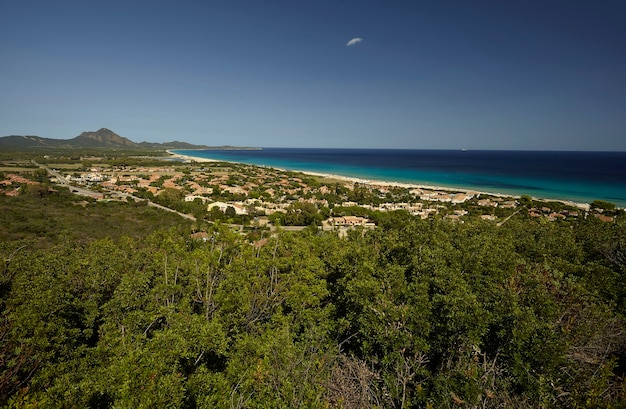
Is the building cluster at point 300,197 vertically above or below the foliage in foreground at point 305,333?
below

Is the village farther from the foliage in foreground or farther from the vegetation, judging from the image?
the foliage in foreground

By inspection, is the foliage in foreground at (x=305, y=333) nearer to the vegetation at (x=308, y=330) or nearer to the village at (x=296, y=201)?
the vegetation at (x=308, y=330)

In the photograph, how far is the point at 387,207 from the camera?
5919 cm

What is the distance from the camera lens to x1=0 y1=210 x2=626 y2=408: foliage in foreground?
645 centimetres

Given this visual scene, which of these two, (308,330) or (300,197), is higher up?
(308,330)

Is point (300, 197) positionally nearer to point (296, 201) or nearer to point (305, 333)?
point (296, 201)

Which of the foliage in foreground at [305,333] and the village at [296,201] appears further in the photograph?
the village at [296,201]

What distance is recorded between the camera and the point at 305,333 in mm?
9938

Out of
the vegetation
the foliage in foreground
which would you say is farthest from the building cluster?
the foliage in foreground

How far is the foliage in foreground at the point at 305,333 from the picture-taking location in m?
6.45

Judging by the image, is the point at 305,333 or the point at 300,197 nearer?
the point at 305,333

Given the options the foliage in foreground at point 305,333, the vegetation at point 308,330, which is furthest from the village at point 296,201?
the foliage in foreground at point 305,333

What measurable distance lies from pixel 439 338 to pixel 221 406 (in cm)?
614

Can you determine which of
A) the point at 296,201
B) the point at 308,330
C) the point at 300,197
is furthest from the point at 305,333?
the point at 300,197
